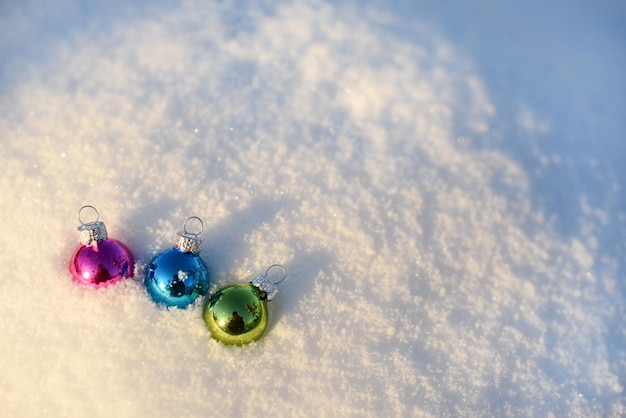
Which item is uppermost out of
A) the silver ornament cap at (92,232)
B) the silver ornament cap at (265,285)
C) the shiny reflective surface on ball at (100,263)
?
the silver ornament cap at (265,285)

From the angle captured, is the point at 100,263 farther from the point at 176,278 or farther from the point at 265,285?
the point at 265,285

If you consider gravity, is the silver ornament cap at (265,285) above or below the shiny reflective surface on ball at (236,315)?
above

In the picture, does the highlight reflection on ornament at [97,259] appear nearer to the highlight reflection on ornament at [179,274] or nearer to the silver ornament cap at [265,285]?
the highlight reflection on ornament at [179,274]

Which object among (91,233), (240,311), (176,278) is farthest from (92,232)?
(240,311)

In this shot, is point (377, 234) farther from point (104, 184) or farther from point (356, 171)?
point (104, 184)

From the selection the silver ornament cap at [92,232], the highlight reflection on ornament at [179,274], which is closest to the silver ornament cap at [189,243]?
the highlight reflection on ornament at [179,274]

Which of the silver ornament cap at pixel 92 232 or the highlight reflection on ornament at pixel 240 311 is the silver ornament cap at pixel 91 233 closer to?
the silver ornament cap at pixel 92 232
